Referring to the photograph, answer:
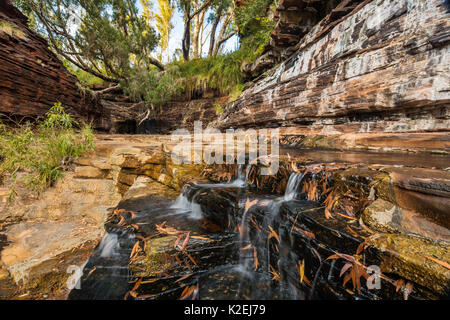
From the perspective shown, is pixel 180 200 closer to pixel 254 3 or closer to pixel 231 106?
pixel 231 106

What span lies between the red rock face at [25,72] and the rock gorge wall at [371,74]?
275 inches

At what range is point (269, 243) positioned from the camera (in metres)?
1.53

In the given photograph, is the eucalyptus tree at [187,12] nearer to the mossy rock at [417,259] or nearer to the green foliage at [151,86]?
the green foliage at [151,86]

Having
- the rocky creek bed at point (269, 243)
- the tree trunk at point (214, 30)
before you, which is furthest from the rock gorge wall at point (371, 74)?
the tree trunk at point (214, 30)

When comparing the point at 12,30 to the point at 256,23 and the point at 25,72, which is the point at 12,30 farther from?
the point at 256,23

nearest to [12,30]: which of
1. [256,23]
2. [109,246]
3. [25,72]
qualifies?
[25,72]

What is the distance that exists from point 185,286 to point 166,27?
75.8 ft

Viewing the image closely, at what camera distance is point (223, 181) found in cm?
274

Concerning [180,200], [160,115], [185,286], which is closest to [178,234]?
[185,286]

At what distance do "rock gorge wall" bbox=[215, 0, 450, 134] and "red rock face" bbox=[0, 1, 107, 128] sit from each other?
6.99 metres

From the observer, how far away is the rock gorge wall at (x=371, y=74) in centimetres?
284

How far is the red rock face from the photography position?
173 inches

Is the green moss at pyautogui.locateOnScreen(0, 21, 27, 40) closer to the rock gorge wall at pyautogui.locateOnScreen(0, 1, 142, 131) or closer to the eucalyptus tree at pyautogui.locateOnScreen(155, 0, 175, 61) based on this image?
the rock gorge wall at pyautogui.locateOnScreen(0, 1, 142, 131)

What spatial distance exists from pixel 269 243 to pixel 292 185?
0.76 meters
